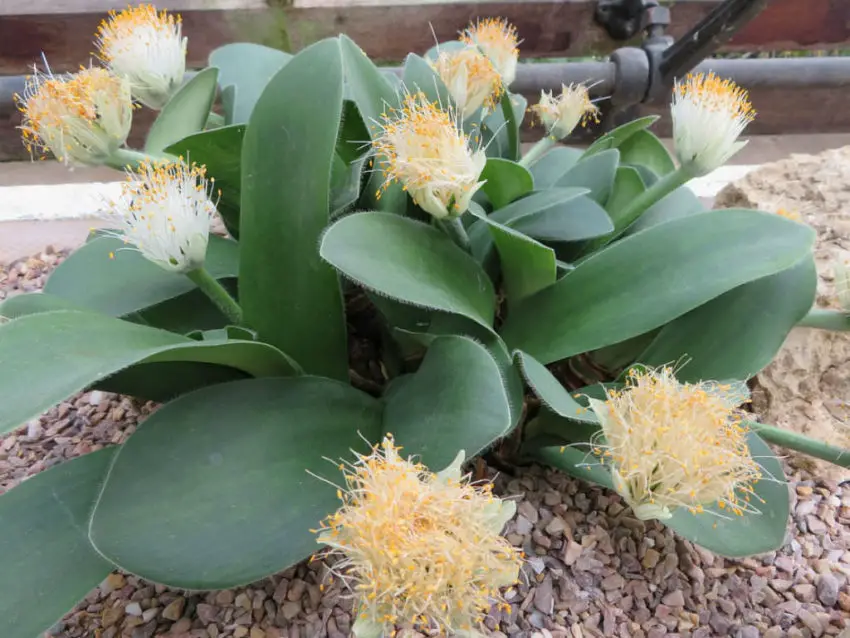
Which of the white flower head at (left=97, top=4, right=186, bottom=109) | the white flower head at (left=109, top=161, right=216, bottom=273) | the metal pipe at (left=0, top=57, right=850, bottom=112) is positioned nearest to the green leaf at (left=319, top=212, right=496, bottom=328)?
the white flower head at (left=109, top=161, right=216, bottom=273)

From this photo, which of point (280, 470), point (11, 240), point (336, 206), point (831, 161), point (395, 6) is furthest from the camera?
point (395, 6)

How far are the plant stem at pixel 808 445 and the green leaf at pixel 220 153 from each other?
1.63ft

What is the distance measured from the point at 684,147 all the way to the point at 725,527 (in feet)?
1.06

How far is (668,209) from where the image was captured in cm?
68

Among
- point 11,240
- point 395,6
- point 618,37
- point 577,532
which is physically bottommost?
point 577,532

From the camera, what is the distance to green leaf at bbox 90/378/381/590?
15.8 inches

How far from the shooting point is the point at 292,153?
0.48 metres

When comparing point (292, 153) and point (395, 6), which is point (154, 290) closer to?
point (292, 153)

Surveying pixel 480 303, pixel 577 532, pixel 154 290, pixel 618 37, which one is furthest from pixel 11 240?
pixel 618 37

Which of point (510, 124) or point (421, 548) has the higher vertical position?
point (510, 124)

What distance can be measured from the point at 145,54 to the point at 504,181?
0.37 meters

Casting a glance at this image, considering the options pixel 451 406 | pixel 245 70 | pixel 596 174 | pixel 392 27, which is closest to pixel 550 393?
pixel 451 406

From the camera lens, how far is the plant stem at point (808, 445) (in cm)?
50

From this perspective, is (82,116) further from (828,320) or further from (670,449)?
(828,320)
